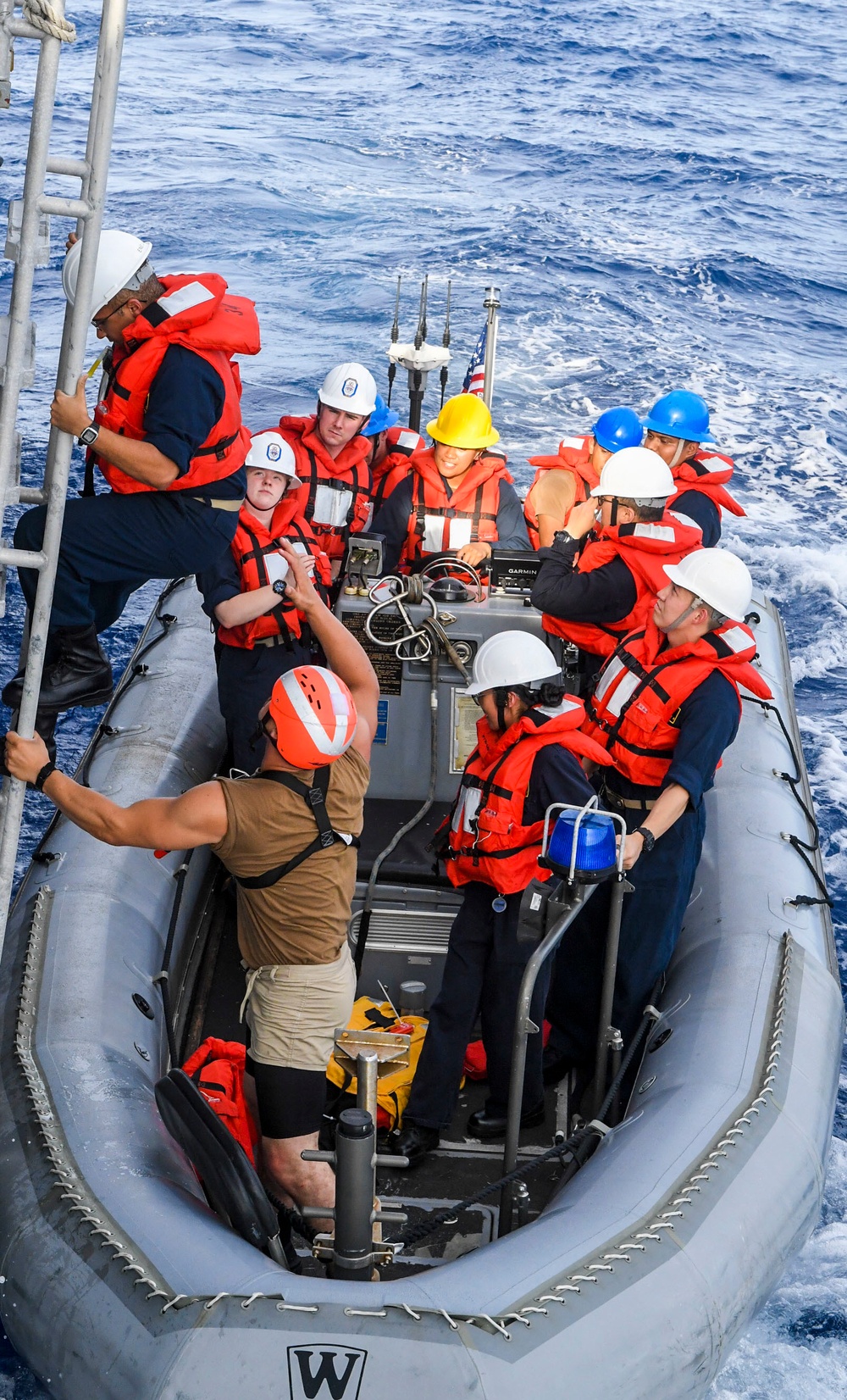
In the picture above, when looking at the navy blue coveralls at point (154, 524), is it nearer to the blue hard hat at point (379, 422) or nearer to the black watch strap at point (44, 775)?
the black watch strap at point (44, 775)

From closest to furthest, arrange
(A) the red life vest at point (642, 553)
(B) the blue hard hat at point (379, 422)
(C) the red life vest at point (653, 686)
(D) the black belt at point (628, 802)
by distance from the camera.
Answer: (C) the red life vest at point (653, 686) → (D) the black belt at point (628, 802) → (A) the red life vest at point (642, 553) → (B) the blue hard hat at point (379, 422)

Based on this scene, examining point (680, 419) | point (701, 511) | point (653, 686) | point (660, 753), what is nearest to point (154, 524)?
point (653, 686)

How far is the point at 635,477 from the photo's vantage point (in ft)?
13.6

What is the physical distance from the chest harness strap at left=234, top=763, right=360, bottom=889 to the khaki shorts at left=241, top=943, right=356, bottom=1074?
0.24 metres

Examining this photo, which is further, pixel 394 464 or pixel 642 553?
pixel 394 464

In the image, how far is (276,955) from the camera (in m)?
3.04

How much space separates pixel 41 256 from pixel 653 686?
1890 millimetres

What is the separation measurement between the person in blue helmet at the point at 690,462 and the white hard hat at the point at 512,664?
5.15ft

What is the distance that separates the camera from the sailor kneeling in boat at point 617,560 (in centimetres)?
404

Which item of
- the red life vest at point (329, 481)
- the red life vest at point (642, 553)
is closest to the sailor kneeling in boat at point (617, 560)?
the red life vest at point (642, 553)

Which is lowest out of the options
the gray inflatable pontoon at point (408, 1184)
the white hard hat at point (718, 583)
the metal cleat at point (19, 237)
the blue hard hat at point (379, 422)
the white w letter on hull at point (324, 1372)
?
the gray inflatable pontoon at point (408, 1184)

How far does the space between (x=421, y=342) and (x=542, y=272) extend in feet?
24.2

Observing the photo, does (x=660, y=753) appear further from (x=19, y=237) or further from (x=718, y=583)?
(x=19, y=237)

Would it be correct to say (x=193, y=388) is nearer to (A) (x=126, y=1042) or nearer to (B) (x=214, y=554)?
(B) (x=214, y=554)
